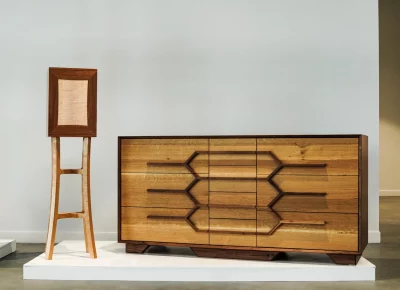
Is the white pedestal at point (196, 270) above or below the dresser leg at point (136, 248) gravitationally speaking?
below

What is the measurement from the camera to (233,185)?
13.5 ft

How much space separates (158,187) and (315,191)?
3.65ft

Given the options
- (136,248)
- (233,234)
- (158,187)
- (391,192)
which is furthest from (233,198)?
(391,192)

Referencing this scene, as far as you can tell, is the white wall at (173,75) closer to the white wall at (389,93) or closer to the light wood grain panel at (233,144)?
the light wood grain panel at (233,144)

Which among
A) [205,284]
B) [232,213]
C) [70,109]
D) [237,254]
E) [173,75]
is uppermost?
[173,75]

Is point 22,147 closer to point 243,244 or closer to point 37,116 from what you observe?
point 37,116

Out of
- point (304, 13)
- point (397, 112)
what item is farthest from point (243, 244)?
point (397, 112)

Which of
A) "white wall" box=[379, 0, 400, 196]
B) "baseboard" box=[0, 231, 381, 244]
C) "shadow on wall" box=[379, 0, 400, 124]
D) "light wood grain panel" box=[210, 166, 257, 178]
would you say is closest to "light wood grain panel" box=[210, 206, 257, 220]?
"light wood grain panel" box=[210, 166, 257, 178]

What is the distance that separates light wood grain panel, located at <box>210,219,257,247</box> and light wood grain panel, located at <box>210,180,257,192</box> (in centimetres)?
22

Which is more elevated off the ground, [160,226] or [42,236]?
[160,226]

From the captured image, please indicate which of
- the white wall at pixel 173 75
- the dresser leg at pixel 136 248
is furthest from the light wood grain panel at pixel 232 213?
the white wall at pixel 173 75

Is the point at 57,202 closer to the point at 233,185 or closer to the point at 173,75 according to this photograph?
the point at 233,185

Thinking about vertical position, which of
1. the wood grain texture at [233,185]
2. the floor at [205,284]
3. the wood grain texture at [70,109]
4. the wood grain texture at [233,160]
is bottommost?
the floor at [205,284]

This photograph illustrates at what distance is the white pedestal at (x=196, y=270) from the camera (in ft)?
12.5
